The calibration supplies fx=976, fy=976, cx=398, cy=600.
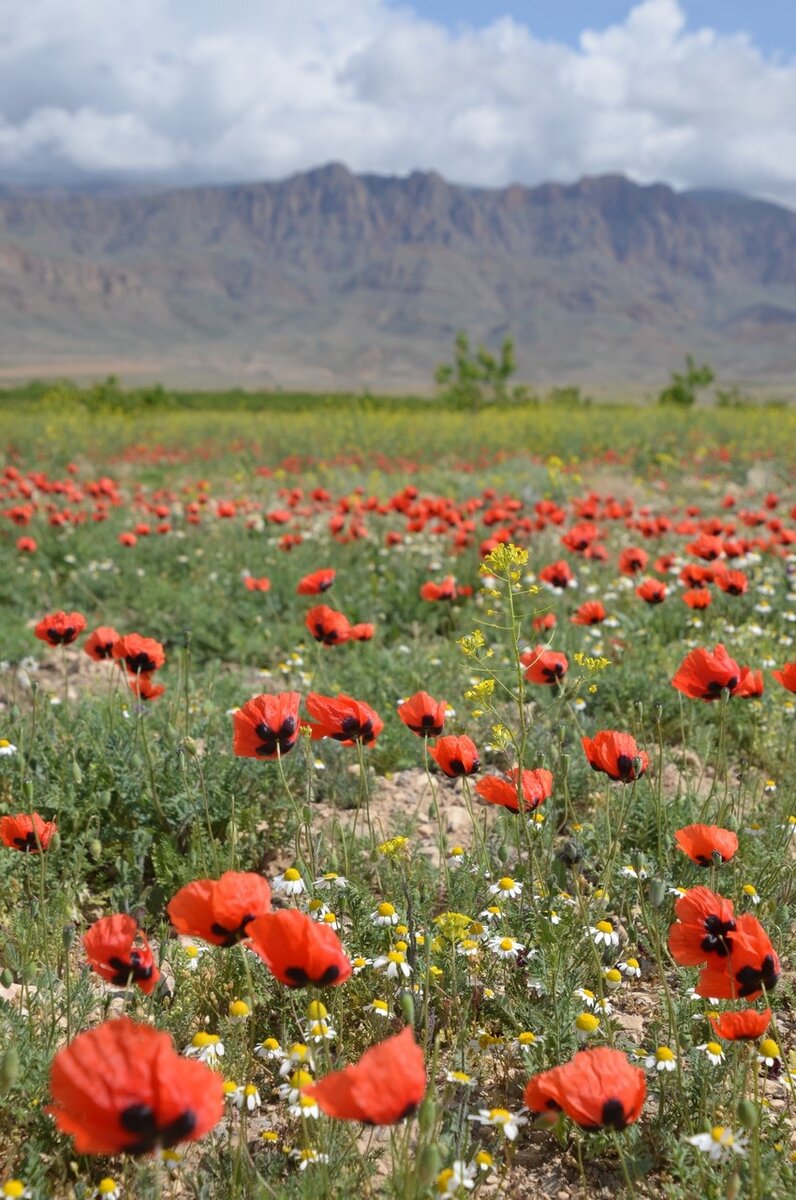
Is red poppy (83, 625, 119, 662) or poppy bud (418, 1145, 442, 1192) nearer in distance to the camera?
poppy bud (418, 1145, 442, 1192)

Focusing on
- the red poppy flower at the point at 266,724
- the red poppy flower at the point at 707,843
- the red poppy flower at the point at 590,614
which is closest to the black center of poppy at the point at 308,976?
the red poppy flower at the point at 266,724

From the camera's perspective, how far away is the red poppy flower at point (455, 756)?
2.49m

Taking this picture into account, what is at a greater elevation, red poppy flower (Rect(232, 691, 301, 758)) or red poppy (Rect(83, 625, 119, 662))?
red poppy flower (Rect(232, 691, 301, 758))

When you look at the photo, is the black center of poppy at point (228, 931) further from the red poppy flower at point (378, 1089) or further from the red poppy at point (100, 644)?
the red poppy at point (100, 644)

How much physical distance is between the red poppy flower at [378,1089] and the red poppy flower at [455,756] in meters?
1.10

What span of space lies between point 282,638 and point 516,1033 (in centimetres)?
406

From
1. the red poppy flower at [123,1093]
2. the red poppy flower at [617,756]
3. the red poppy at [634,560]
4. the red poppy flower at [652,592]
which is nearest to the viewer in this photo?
the red poppy flower at [123,1093]

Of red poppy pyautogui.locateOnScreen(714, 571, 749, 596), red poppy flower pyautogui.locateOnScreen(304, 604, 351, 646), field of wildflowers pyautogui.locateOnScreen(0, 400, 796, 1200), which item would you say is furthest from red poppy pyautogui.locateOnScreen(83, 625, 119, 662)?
red poppy pyautogui.locateOnScreen(714, 571, 749, 596)

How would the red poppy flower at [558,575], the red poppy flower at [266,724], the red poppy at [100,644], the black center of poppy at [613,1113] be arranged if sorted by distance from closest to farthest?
the black center of poppy at [613,1113] < the red poppy flower at [266,724] < the red poppy at [100,644] < the red poppy flower at [558,575]

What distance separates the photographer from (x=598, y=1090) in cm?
164

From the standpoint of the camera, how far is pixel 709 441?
18.7 metres

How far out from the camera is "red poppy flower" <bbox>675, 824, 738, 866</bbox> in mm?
2230

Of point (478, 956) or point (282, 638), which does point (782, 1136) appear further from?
point (282, 638)

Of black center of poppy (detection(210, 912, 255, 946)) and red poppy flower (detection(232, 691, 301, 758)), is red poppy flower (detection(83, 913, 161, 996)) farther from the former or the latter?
red poppy flower (detection(232, 691, 301, 758))
